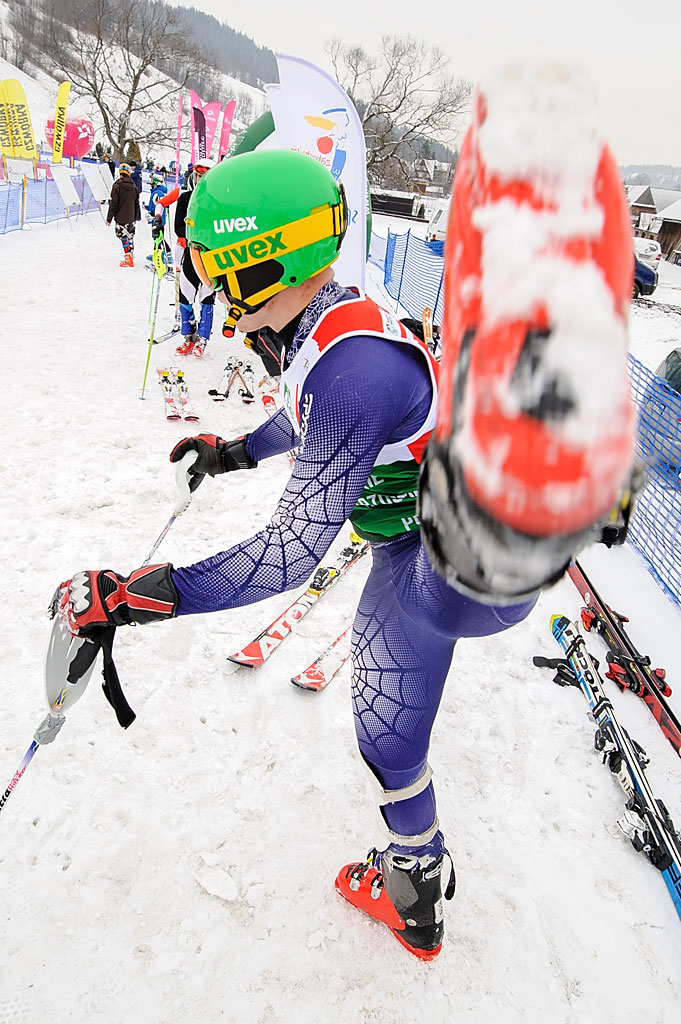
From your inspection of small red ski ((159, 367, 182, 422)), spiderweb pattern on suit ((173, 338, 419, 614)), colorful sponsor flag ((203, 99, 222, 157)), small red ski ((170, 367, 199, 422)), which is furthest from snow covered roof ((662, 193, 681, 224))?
spiderweb pattern on suit ((173, 338, 419, 614))

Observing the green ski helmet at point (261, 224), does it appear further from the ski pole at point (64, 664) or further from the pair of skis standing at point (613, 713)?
the pair of skis standing at point (613, 713)

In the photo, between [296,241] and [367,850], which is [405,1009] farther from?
[296,241]

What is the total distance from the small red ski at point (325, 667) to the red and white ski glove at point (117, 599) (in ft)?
6.32

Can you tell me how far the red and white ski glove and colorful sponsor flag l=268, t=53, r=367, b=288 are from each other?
6096 millimetres

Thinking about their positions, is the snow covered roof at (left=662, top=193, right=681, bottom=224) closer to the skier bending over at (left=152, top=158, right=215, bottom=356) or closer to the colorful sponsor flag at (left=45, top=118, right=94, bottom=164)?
the colorful sponsor flag at (left=45, top=118, right=94, bottom=164)

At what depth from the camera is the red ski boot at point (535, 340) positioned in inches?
23.9

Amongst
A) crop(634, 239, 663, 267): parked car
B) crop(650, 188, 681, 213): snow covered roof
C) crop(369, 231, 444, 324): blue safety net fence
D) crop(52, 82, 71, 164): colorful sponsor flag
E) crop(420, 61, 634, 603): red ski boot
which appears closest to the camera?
crop(420, 61, 634, 603): red ski boot

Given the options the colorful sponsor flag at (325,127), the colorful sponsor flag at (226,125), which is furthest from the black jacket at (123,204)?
the colorful sponsor flag at (325,127)

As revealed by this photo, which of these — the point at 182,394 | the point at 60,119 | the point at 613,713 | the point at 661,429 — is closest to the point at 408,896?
the point at 613,713

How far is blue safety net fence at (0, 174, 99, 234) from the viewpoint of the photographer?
58.5 feet

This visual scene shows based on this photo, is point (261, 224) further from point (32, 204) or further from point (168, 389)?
point (32, 204)

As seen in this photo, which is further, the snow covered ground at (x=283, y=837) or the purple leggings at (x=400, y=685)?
the snow covered ground at (x=283, y=837)

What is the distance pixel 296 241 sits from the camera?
1.78 m

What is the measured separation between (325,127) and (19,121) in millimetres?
19799
